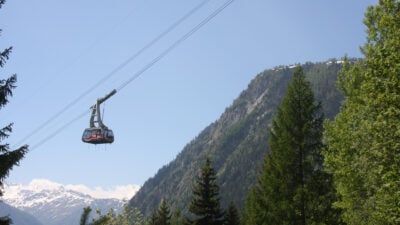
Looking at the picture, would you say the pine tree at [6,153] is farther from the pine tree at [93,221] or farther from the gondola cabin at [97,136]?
the gondola cabin at [97,136]

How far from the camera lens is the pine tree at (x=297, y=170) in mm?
27531

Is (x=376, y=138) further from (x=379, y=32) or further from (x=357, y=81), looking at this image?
(x=357, y=81)

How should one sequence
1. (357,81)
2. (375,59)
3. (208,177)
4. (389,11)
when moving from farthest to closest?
(208,177)
(357,81)
(389,11)
(375,59)

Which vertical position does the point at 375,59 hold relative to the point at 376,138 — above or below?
above

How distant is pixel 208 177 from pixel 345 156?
52.2ft

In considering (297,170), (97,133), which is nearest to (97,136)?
(97,133)

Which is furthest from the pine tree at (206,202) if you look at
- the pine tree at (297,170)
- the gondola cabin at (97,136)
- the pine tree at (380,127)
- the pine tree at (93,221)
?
the pine tree at (93,221)

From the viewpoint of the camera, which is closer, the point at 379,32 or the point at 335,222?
the point at 379,32

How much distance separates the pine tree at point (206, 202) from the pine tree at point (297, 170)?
245 inches

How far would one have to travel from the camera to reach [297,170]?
28.8 m

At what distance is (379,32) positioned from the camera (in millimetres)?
20156

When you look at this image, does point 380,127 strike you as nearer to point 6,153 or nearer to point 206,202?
point 6,153

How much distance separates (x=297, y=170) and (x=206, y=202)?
10551mm

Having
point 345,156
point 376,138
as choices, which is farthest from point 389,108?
point 345,156
